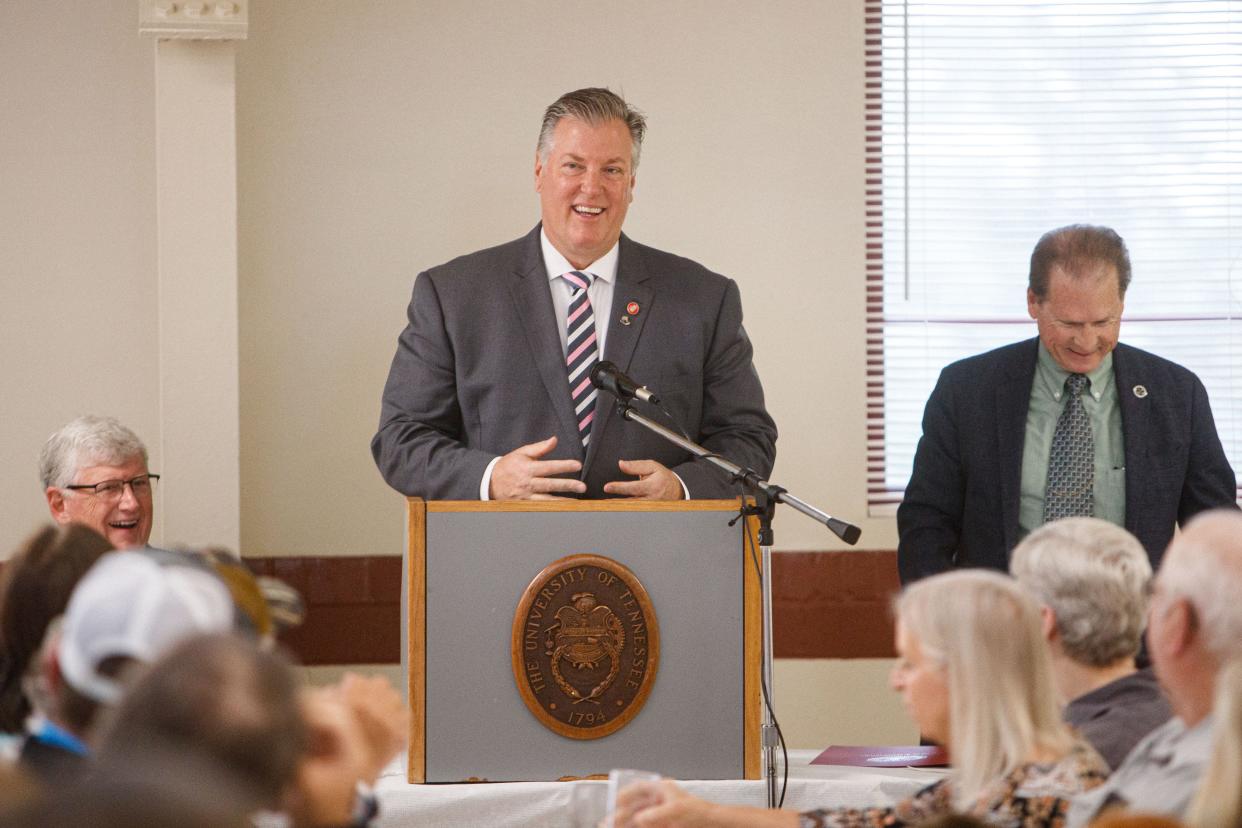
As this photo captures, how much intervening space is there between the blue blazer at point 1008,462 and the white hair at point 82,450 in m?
1.97

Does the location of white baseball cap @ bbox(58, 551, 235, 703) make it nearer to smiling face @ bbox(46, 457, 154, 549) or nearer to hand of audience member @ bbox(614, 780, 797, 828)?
hand of audience member @ bbox(614, 780, 797, 828)

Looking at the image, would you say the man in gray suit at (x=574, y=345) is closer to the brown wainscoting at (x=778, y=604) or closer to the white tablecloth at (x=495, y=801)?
the white tablecloth at (x=495, y=801)

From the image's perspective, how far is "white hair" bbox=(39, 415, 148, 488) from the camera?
3814 millimetres

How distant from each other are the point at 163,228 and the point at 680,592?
231 centimetres

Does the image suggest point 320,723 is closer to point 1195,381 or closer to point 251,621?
point 251,621

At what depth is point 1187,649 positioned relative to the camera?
2084 mm

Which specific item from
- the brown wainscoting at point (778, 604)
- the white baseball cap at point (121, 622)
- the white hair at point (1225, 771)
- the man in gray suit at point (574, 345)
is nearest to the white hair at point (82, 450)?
the man in gray suit at point (574, 345)

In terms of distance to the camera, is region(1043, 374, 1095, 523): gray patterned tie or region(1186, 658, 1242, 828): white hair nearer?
region(1186, 658, 1242, 828): white hair

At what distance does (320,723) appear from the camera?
165 centimetres

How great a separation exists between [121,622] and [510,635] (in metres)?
1.47

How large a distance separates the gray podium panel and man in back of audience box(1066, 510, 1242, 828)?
3.28ft

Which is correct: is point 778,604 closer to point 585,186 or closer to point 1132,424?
point 1132,424

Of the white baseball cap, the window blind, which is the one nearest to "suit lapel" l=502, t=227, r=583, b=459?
the white baseball cap

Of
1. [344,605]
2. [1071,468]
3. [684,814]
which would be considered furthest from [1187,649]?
[344,605]
